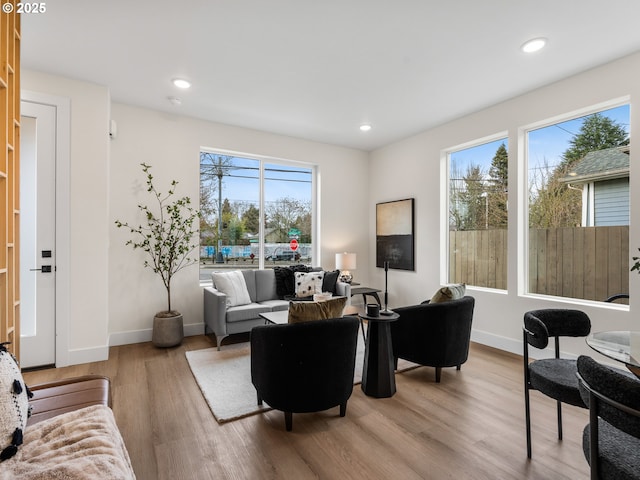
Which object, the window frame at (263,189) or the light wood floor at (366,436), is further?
the window frame at (263,189)

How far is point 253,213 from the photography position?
500 cm

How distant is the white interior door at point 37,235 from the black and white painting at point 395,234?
436 cm

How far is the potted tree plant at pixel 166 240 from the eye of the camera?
12.5ft

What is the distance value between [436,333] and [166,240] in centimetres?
331

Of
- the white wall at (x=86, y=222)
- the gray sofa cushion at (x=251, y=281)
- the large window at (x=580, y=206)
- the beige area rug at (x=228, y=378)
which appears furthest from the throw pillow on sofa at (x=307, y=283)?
the large window at (x=580, y=206)

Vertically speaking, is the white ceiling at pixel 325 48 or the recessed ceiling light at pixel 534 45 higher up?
the white ceiling at pixel 325 48

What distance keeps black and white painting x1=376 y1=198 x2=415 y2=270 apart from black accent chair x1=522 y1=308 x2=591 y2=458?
9.49 feet

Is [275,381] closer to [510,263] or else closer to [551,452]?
[551,452]

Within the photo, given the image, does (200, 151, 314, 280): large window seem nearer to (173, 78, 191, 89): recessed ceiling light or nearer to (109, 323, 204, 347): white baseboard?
(109, 323, 204, 347): white baseboard

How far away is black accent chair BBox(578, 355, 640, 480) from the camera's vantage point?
1023 millimetres

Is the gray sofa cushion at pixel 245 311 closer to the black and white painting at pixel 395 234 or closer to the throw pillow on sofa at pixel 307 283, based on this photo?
the throw pillow on sofa at pixel 307 283

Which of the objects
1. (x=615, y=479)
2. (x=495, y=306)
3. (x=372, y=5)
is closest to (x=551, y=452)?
(x=615, y=479)

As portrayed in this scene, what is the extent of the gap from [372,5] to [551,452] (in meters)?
3.07

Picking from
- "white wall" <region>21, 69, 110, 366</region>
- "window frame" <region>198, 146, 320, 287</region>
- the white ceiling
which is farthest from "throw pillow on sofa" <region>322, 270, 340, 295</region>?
"white wall" <region>21, 69, 110, 366</region>
